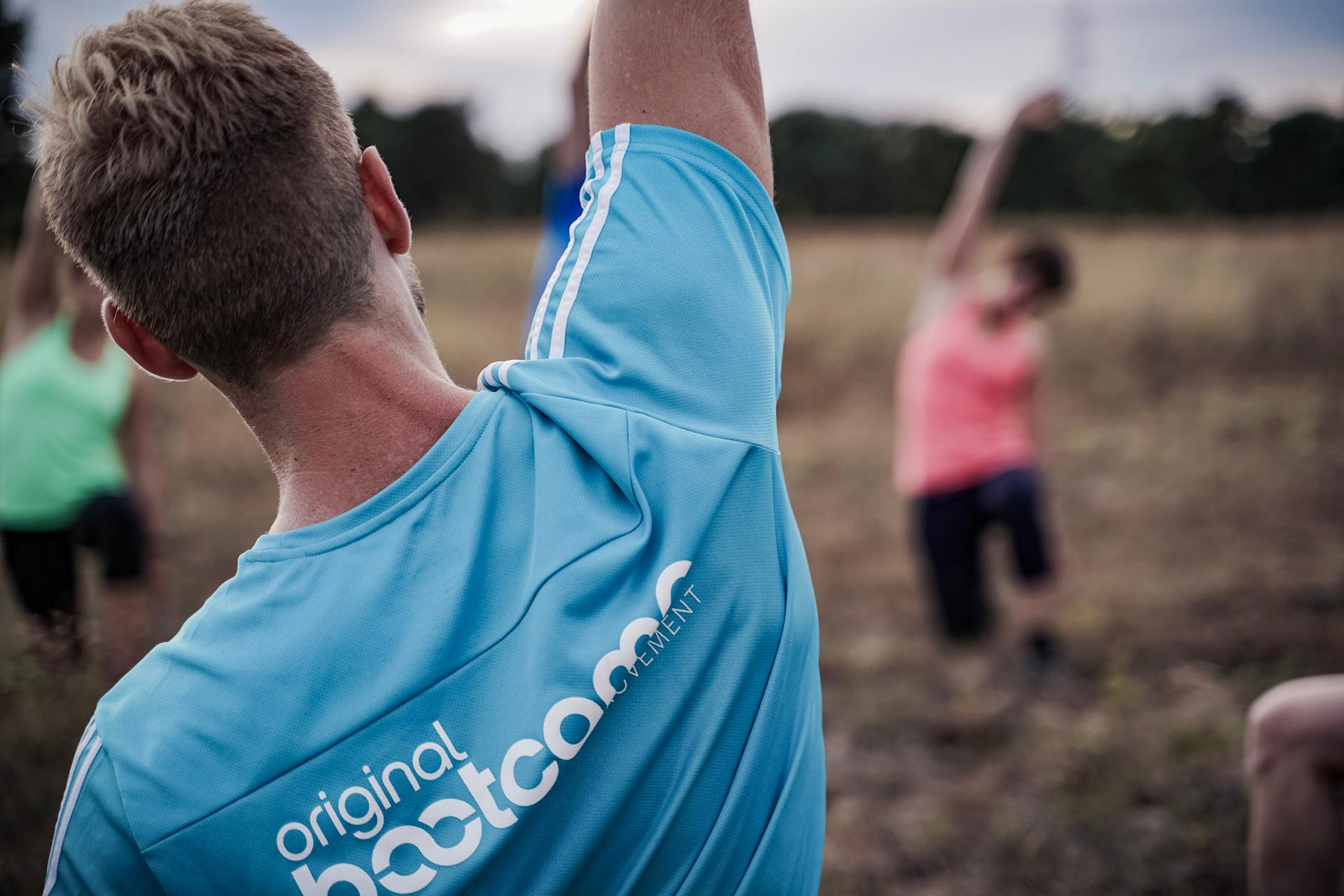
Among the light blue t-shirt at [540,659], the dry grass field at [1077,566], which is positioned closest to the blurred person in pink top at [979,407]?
the dry grass field at [1077,566]

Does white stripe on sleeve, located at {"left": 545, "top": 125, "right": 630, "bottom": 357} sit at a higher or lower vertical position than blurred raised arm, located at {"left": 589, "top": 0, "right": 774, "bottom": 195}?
lower

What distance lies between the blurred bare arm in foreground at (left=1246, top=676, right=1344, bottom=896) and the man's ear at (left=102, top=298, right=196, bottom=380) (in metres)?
1.92

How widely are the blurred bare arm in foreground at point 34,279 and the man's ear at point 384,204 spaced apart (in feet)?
10.2

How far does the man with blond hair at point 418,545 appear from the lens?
73 centimetres

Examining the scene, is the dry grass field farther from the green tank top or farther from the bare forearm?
the bare forearm

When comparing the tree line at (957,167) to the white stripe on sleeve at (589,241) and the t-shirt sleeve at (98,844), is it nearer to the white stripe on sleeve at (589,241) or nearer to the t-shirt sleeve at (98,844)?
the white stripe on sleeve at (589,241)

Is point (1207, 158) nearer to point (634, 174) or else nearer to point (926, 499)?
point (926, 499)

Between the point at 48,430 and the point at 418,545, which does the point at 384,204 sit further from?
the point at 48,430

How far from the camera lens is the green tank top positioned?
3912 millimetres

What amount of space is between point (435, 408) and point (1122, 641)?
5.63m

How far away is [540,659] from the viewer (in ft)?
2.49

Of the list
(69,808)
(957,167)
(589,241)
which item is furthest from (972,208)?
(957,167)

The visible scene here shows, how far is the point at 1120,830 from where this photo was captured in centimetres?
347

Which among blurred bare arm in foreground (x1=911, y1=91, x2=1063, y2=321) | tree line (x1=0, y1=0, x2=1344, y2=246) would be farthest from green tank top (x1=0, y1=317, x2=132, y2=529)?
blurred bare arm in foreground (x1=911, y1=91, x2=1063, y2=321)
